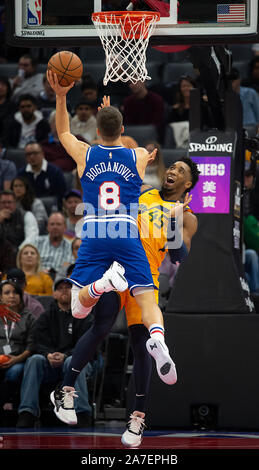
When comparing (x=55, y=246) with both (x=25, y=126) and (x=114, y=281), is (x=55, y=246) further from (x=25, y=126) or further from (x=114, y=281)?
(x=114, y=281)

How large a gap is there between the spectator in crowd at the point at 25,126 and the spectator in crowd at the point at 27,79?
599mm

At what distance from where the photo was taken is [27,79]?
1492 centimetres

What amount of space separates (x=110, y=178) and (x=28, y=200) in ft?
17.7

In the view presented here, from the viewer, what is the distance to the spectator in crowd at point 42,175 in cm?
1259

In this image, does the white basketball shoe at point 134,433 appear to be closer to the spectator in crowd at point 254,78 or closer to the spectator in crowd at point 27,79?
the spectator in crowd at point 254,78

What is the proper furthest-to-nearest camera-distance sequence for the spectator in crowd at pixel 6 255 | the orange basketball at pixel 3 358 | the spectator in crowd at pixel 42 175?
the spectator in crowd at pixel 42 175 < the spectator in crowd at pixel 6 255 < the orange basketball at pixel 3 358

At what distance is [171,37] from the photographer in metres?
7.92

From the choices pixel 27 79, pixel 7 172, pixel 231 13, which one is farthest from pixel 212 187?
pixel 27 79

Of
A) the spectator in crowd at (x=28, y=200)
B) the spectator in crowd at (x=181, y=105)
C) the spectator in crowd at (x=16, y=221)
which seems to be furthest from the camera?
the spectator in crowd at (x=181, y=105)

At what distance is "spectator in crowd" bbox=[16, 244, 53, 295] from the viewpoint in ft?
36.2

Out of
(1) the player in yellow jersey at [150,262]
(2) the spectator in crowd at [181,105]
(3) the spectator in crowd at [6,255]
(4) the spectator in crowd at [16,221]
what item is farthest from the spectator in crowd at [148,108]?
(1) the player in yellow jersey at [150,262]
